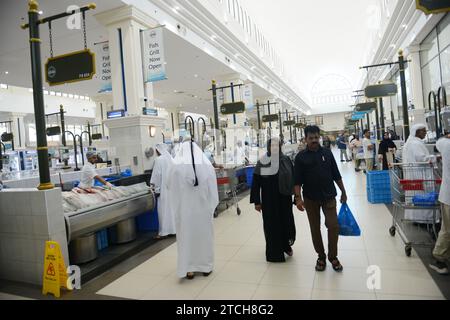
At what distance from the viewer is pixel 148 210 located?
18.3 ft

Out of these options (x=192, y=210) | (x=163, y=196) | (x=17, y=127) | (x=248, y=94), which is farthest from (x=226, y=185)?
(x=17, y=127)

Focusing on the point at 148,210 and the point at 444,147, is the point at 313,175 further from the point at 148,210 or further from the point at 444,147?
the point at 148,210

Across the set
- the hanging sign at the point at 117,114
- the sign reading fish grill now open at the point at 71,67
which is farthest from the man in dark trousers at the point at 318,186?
the hanging sign at the point at 117,114

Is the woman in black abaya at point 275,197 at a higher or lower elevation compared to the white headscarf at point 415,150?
lower

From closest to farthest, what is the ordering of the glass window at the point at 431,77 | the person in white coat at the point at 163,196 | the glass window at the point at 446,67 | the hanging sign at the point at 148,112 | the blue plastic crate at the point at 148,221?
the person in white coat at the point at 163,196 → the blue plastic crate at the point at 148,221 → the hanging sign at the point at 148,112 → the glass window at the point at 446,67 → the glass window at the point at 431,77

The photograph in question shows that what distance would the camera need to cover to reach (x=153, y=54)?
7.44 m

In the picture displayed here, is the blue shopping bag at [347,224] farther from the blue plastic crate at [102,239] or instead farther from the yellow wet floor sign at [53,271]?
the blue plastic crate at [102,239]

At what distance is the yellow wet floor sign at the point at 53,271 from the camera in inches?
140

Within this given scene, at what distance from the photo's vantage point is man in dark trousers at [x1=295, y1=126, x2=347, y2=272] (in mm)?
3588

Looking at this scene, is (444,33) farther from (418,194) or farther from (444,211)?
(444,211)

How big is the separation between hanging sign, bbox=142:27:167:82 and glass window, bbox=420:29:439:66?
32.1 ft

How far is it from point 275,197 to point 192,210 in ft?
3.53

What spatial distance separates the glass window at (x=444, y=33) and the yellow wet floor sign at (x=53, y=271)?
12.0 meters

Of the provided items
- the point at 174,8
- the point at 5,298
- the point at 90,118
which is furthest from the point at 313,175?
the point at 90,118
